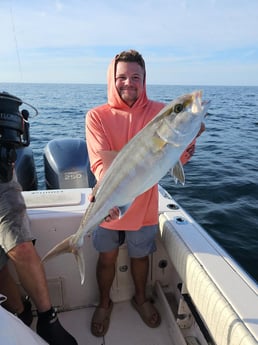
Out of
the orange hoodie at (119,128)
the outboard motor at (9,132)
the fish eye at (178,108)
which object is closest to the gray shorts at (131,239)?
the orange hoodie at (119,128)

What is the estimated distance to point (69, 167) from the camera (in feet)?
14.8

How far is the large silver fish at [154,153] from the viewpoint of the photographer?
1.61 m

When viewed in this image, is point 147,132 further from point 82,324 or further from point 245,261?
point 245,261

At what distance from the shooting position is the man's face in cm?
238

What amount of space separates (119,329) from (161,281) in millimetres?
646

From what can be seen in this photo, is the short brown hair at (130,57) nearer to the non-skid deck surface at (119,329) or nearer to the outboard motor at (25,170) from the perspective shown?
the non-skid deck surface at (119,329)

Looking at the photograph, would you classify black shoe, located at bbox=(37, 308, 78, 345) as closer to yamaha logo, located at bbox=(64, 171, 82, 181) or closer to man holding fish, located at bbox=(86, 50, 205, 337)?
man holding fish, located at bbox=(86, 50, 205, 337)

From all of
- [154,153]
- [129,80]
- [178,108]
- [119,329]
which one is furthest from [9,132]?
[119,329]

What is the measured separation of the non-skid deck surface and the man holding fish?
0.07 m

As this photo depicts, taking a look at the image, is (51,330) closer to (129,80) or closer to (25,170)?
(129,80)

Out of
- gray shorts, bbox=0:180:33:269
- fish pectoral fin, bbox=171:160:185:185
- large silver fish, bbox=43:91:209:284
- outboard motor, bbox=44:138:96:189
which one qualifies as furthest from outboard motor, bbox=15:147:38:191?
fish pectoral fin, bbox=171:160:185:185

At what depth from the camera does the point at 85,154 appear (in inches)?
184

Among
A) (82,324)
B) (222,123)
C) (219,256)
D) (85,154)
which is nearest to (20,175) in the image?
(85,154)

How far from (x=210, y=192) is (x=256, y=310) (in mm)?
5286
